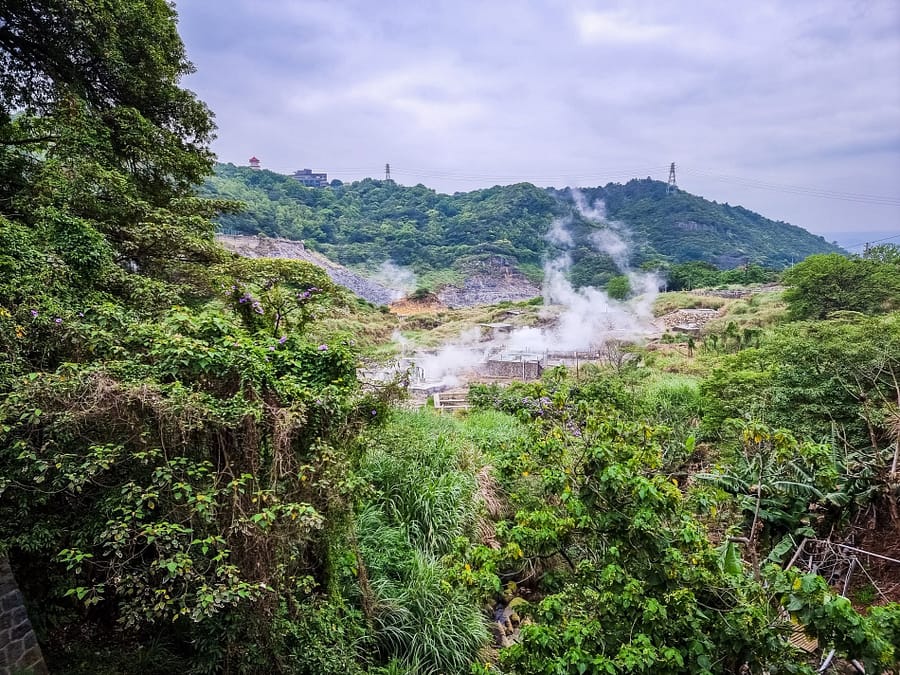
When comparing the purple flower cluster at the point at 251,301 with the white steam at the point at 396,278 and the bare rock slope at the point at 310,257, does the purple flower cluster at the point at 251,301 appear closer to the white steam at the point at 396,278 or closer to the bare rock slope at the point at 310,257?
the bare rock slope at the point at 310,257

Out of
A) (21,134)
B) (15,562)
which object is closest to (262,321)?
(15,562)

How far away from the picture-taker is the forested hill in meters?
59.8

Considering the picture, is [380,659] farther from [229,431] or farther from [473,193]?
[473,193]

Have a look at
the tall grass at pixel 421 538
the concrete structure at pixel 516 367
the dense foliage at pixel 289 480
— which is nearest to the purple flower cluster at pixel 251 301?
the dense foliage at pixel 289 480

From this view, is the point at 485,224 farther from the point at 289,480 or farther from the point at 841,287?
the point at 289,480

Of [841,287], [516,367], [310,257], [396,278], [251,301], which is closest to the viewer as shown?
[251,301]

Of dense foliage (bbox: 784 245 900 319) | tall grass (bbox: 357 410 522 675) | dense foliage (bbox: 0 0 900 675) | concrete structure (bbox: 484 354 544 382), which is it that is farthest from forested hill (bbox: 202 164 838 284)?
tall grass (bbox: 357 410 522 675)

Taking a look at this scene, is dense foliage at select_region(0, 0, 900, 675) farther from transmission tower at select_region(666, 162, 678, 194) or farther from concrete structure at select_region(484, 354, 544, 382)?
transmission tower at select_region(666, 162, 678, 194)

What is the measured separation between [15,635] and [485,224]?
2761 inches

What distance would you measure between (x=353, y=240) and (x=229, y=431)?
6397 cm

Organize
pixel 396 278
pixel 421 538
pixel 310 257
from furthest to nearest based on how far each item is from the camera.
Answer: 1. pixel 396 278
2. pixel 310 257
3. pixel 421 538

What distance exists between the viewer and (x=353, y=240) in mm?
64188

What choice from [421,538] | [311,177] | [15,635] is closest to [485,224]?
[311,177]

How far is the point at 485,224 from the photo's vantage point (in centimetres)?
6981
